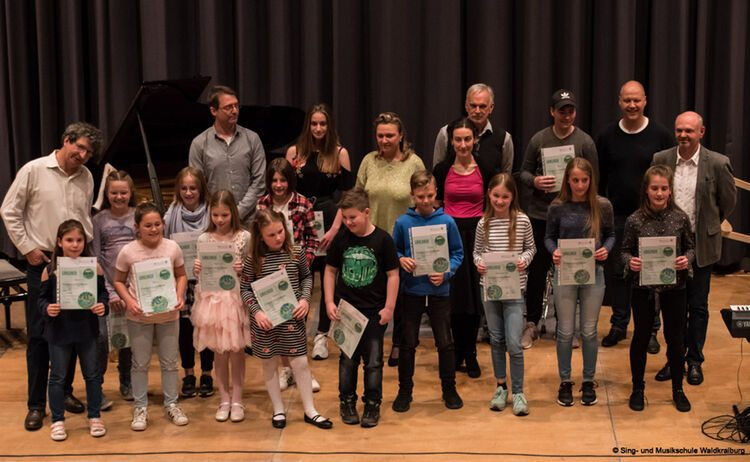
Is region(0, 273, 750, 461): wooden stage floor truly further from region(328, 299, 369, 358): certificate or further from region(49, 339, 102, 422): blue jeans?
region(328, 299, 369, 358): certificate

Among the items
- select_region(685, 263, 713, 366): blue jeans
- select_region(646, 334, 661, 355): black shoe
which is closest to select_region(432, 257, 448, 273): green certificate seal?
select_region(685, 263, 713, 366): blue jeans

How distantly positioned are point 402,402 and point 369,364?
0.41m

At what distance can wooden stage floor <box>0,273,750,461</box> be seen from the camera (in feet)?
14.4

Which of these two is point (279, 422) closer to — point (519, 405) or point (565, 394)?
point (519, 405)

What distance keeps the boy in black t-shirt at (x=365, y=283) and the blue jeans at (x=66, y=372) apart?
51.4 inches

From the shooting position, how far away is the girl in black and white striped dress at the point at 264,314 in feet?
15.0

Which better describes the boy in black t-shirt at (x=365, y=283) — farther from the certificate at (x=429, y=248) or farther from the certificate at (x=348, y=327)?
the certificate at (x=429, y=248)

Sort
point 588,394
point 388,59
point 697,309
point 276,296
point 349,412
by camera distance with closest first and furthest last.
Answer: point 276,296
point 349,412
point 588,394
point 697,309
point 388,59

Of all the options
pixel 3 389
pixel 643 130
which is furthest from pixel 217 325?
pixel 643 130

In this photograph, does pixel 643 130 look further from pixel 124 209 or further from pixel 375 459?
pixel 124 209

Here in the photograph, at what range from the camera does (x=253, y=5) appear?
27.4 ft

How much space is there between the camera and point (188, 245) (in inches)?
197

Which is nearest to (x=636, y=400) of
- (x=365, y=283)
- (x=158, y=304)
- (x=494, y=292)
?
(x=494, y=292)

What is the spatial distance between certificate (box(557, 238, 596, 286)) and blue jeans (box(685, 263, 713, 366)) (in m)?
0.82
